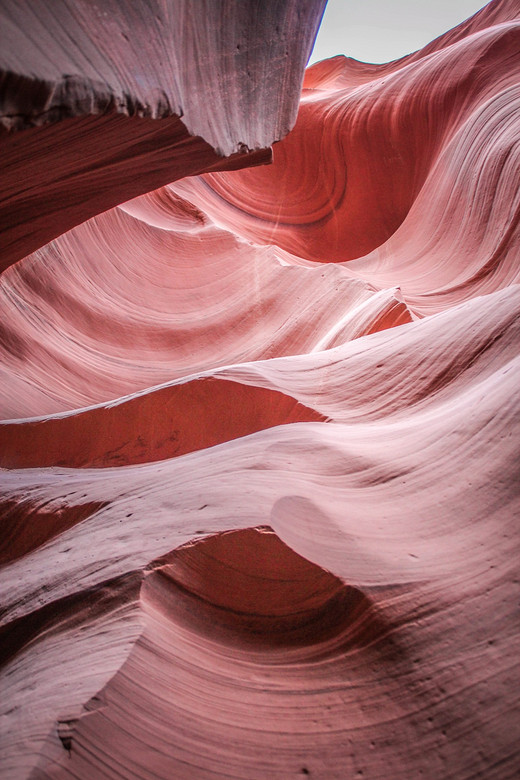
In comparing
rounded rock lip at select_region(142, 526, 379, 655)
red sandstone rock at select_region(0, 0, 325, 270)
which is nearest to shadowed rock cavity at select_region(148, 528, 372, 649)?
rounded rock lip at select_region(142, 526, 379, 655)

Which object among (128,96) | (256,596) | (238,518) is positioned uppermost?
(128,96)

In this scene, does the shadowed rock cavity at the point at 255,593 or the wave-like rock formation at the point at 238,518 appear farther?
the shadowed rock cavity at the point at 255,593

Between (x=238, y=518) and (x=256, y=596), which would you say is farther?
→ (x=238, y=518)

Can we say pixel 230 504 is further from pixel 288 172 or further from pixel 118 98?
pixel 288 172

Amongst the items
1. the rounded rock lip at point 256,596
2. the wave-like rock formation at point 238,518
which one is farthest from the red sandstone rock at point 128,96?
the rounded rock lip at point 256,596

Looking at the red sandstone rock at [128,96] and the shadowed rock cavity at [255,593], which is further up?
the red sandstone rock at [128,96]

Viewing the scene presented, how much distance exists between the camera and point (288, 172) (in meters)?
5.90

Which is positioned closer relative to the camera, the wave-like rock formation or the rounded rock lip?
the wave-like rock formation

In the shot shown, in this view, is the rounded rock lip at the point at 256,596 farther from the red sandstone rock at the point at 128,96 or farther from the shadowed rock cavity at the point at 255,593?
the red sandstone rock at the point at 128,96

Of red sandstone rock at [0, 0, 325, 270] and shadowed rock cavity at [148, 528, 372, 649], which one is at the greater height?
red sandstone rock at [0, 0, 325, 270]

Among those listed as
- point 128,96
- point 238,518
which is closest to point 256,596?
point 238,518

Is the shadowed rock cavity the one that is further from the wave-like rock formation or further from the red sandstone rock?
the red sandstone rock

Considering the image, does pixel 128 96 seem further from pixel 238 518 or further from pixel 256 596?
pixel 256 596

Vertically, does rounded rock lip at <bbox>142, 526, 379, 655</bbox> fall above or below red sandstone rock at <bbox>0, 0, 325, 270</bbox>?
below
